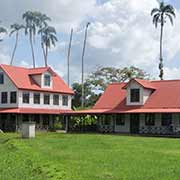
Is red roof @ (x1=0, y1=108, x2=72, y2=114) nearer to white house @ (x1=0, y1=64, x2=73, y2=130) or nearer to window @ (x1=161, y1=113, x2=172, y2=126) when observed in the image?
white house @ (x1=0, y1=64, x2=73, y2=130)

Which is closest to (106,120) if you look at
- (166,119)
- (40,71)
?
(166,119)

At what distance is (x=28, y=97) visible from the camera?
5338cm

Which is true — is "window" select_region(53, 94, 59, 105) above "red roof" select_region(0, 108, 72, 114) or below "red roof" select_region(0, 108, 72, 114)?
above

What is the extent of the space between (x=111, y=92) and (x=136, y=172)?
117 ft

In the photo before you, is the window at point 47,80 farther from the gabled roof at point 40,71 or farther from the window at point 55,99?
the window at point 55,99

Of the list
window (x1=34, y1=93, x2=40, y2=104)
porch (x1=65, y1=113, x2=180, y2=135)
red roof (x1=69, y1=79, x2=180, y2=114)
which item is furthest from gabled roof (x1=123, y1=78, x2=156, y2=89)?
window (x1=34, y1=93, x2=40, y2=104)

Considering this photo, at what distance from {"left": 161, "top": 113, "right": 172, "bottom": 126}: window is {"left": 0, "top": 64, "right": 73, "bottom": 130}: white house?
1482 centimetres

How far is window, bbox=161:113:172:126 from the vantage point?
4299 cm

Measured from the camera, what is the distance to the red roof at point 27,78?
53.3 meters

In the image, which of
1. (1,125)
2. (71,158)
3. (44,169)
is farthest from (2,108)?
(44,169)

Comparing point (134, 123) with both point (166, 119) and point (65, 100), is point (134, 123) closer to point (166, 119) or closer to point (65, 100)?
point (166, 119)

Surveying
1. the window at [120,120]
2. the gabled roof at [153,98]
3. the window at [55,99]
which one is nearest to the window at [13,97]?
the window at [55,99]

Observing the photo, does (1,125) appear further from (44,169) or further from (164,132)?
(44,169)

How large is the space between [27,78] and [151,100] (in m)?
16.7
